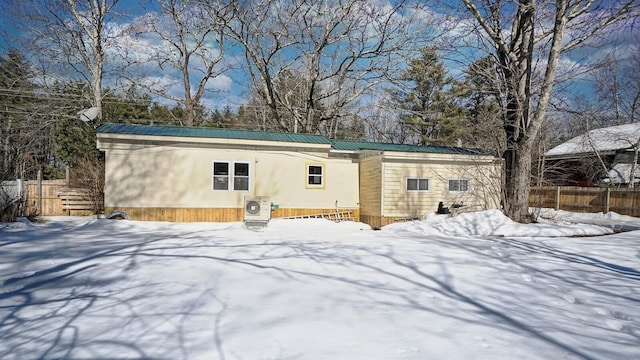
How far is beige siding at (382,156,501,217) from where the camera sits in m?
12.3

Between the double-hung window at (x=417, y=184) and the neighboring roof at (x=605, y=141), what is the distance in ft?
39.0

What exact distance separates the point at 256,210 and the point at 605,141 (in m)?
21.9

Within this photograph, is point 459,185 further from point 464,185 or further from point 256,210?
point 256,210

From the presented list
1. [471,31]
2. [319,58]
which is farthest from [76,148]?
[471,31]

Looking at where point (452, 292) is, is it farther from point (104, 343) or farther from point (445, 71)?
point (445, 71)

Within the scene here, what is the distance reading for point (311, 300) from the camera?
3.78m

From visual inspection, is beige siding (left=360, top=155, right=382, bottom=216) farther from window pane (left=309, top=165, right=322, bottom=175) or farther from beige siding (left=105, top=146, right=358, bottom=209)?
window pane (left=309, top=165, right=322, bottom=175)

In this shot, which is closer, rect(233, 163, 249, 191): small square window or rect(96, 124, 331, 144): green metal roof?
rect(96, 124, 331, 144): green metal roof

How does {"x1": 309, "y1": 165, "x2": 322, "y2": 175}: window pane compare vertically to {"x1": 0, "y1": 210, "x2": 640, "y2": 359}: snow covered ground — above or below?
above

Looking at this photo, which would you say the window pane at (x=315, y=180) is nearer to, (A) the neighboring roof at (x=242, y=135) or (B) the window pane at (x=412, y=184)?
(A) the neighboring roof at (x=242, y=135)

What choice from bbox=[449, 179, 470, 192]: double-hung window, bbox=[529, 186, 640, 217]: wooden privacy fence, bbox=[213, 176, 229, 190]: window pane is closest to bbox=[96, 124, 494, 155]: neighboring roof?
bbox=[449, 179, 470, 192]: double-hung window

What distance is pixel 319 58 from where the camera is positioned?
18156 millimetres

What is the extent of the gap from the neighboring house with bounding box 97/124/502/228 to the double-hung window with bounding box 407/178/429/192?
4 cm

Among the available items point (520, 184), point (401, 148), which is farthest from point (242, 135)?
point (520, 184)
